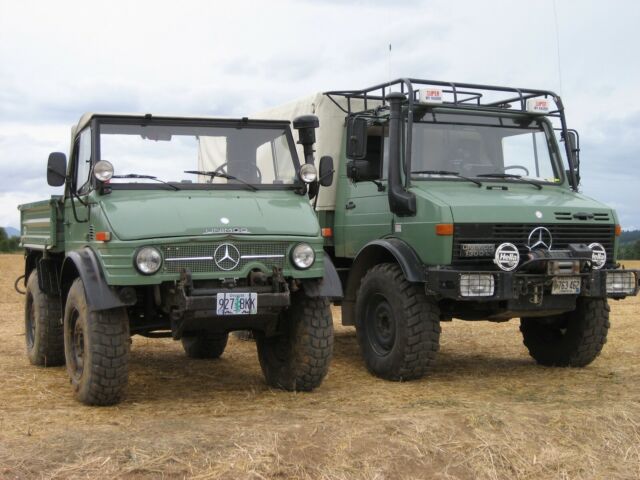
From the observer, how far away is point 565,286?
8227 mm

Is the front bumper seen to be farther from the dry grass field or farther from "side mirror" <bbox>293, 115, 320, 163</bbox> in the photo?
"side mirror" <bbox>293, 115, 320, 163</bbox>

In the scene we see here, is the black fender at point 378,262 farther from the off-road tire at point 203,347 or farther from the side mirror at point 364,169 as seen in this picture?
the off-road tire at point 203,347

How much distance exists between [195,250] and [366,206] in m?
3.05

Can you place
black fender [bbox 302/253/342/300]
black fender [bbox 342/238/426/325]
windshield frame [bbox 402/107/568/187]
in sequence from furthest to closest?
windshield frame [bbox 402/107/568/187] < black fender [bbox 342/238/426/325] < black fender [bbox 302/253/342/300]

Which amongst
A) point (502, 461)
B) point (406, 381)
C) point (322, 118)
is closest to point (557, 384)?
point (406, 381)

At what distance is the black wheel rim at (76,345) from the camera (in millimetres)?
7301

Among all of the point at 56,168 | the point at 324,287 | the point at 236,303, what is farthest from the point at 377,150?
the point at 56,168

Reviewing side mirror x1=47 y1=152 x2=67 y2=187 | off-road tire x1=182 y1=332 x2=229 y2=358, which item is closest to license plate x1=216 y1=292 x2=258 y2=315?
side mirror x1=47 y1=152 x2=67 y2=187

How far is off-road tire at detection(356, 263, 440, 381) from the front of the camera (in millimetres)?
8383

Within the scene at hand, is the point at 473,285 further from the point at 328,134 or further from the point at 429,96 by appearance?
the point at 328,134

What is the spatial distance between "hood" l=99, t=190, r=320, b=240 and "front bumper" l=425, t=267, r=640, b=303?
4.59 ft

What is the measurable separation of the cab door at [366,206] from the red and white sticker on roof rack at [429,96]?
0.59 metres

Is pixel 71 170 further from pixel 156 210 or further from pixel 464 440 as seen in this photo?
pixel 464 440

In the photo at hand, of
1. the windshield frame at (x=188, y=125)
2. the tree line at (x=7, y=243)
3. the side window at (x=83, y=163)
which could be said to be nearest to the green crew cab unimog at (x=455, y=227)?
the windshield frame at (x=188, y=125)
